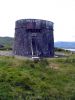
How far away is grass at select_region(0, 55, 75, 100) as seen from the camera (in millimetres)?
15211

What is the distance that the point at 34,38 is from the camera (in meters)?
32.4

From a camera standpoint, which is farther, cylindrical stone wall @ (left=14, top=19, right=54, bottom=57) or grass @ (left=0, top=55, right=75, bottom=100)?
cylindrical stone wall @ (left=14, top=19, right=54, bottom=57)

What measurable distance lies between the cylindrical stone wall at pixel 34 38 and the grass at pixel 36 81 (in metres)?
8.13

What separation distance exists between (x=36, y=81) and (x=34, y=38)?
583 inches

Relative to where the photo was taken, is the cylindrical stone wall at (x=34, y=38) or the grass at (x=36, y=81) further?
the cylindrical stone wall at (x=34, y=38)

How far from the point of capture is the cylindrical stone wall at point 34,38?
32.2 m

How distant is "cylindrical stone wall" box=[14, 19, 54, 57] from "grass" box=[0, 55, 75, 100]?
813 centimetres

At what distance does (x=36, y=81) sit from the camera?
18.0 meters

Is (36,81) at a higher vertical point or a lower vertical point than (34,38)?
lower

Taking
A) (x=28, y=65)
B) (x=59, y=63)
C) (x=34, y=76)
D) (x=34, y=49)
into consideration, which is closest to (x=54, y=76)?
(x=34, y=76)

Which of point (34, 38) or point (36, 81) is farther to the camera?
point (34, 38)

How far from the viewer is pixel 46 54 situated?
109ft

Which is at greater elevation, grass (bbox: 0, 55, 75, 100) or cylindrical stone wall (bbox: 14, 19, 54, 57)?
cylindrical stone wall (bbox: 14, 19, 54, 57)

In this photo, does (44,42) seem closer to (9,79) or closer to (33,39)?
(33,39)
